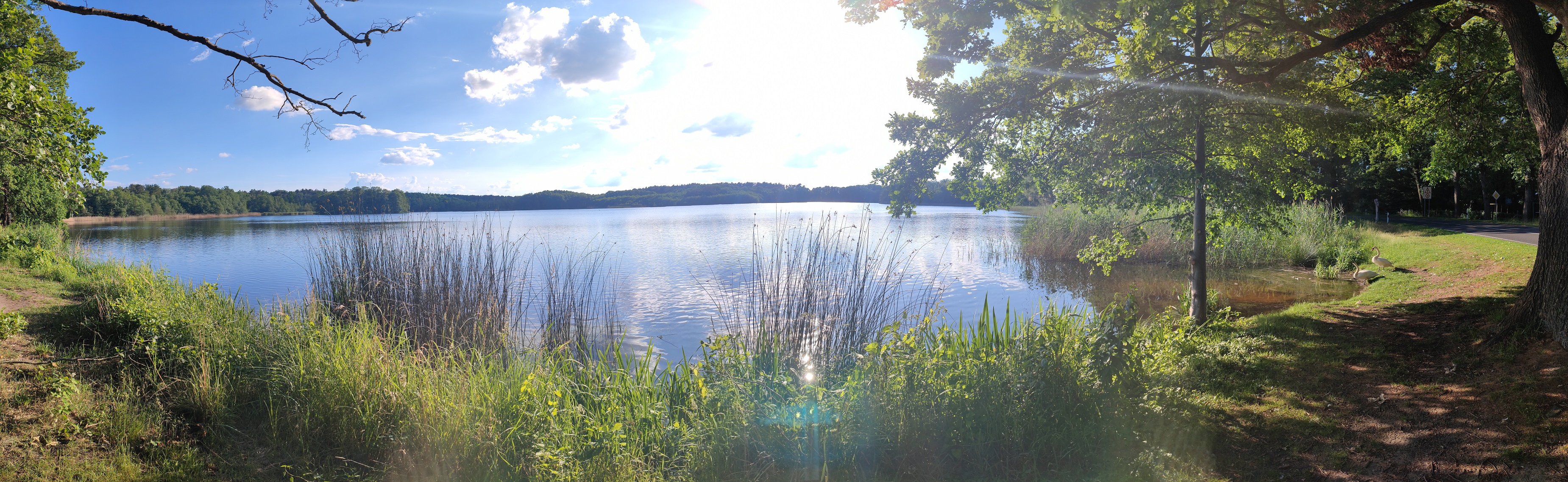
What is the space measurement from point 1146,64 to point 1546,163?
11.0 feet

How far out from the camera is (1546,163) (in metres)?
5.66

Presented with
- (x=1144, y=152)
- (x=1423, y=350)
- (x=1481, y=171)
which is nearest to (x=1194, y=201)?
(x=1144, y=152)

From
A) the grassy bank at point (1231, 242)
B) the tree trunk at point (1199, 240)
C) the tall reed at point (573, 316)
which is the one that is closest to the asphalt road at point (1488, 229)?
the grassy bank at point (1231, 242)

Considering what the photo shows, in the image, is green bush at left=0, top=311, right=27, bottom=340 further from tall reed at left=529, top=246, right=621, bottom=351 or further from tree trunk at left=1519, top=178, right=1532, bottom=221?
tree trunk at left=1519, top=178, right=1532, bottom=221

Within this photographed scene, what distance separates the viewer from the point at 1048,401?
4.29 m

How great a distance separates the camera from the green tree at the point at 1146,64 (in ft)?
21.2

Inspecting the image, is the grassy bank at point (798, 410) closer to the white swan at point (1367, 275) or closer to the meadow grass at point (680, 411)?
the meadow grass at point (680, 411)

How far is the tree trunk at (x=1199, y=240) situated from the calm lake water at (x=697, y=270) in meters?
1.90

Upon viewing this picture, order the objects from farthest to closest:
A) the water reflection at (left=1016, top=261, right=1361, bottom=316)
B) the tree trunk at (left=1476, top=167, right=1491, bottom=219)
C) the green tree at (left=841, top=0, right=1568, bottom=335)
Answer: the tree trunk at (left=1476, top=167, right=1491, bottom=219) → the water reflection at (left=1016, top=261, right=1361, bottom=316) → the green tree at (left=841, top=0, right=1568, bottom=335)

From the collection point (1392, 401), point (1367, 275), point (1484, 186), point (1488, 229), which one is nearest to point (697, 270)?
point (1392, 401)

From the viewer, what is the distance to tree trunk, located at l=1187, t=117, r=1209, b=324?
8109 millimetres

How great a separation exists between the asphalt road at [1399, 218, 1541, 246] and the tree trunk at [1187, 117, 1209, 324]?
9.28 meters

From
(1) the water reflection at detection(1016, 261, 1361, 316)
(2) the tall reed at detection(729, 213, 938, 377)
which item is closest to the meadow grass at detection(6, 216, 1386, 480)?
(2) the tall reed at detection(729, 213, 938, 377)

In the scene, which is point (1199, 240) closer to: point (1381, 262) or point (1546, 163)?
point (1546, 163)
